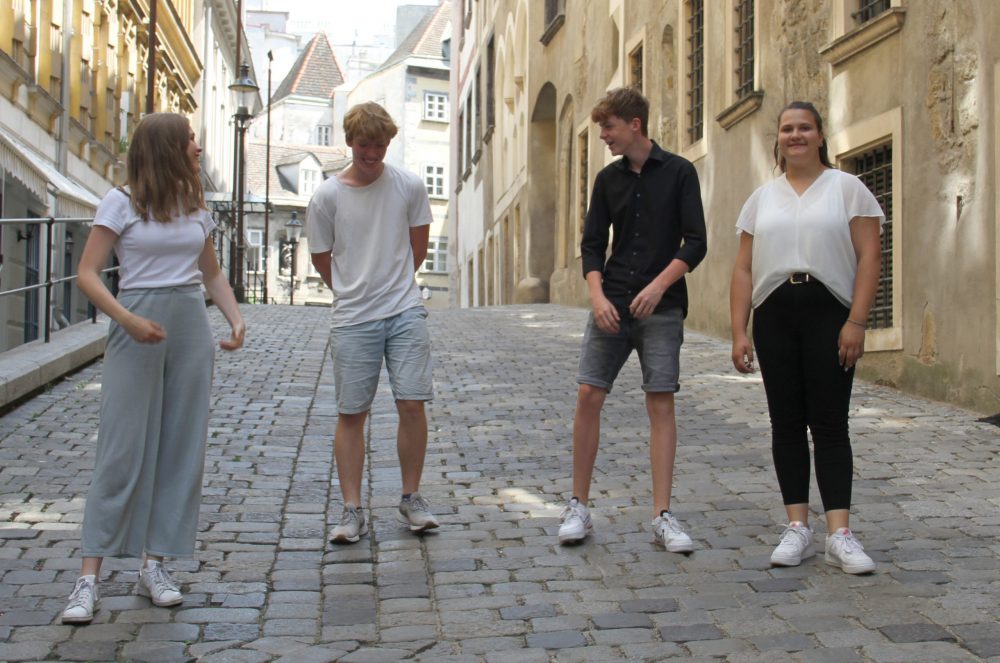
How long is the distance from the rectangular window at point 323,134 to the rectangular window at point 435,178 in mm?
14608

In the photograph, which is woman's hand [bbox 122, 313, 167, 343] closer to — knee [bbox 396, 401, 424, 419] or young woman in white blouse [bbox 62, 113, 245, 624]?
young woman in white blouse [bbox 62, 113, 245, 624]

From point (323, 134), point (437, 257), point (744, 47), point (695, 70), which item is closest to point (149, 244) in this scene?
point (744, 47)

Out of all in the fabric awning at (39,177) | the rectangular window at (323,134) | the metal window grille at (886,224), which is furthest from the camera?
the rectangular window at (323,134)

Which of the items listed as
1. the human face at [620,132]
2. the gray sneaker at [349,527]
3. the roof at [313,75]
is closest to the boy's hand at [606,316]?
the human face at [620,132]

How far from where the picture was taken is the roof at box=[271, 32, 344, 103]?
285ft

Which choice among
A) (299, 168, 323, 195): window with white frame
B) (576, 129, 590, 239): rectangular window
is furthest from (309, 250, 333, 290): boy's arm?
(299, 168, 323, 195): window with white frame

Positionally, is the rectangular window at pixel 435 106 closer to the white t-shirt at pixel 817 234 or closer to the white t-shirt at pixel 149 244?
the white t-shirt at pixel 817 234

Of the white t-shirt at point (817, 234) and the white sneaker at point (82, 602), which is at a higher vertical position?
the white t-shirt at point (817, 234)

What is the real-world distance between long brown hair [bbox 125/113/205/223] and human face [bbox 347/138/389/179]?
98 centimetres

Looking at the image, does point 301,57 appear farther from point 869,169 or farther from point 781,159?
point 781,159

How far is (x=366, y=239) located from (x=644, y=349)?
1.28 m

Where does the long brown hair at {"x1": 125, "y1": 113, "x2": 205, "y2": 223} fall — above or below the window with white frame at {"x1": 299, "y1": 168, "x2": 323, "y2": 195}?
below

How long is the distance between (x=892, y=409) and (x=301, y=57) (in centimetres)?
8172

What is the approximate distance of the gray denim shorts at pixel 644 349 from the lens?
5828mm
